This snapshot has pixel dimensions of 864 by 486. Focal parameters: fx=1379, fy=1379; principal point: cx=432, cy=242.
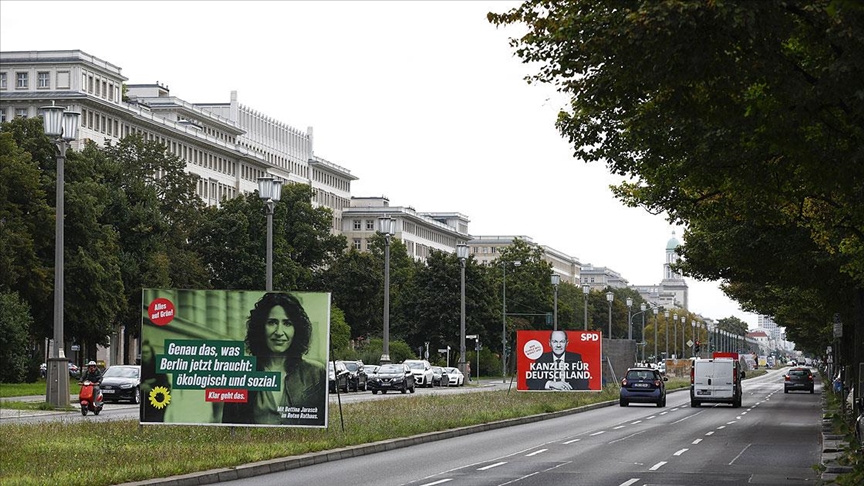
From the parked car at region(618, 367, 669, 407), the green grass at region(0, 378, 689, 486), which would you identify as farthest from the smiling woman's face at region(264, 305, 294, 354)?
the parked car at region(618, 367, 669, 407)

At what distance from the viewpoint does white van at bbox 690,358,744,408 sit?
54625 millimetres

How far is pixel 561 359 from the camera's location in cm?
4934

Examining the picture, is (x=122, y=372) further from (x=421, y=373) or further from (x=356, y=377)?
(x=421, y=373)

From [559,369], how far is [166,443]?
27.2 meters

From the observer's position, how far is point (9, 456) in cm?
2033

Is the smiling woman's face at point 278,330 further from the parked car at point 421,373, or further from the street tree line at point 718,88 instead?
the parked car at point 421,373

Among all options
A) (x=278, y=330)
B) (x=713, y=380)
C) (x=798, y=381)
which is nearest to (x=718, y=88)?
(x=278, y=330)

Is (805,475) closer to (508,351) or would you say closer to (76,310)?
(76,310)

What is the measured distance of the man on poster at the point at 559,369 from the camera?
4931cm

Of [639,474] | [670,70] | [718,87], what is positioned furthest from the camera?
[639,474]

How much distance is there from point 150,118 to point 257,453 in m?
101

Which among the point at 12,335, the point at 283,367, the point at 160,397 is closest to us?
the point at 283,367

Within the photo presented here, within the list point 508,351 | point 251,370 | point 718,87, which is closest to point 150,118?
point 508,351

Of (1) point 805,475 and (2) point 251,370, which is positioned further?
(2) point 251,370
